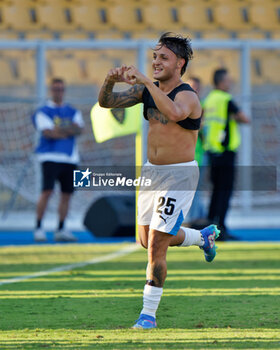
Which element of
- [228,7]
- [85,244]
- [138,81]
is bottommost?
[85,244]

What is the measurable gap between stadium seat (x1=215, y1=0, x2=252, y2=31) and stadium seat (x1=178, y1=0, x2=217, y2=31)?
14 cm

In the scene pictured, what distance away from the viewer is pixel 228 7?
53.1 ft

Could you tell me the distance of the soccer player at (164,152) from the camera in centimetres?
481

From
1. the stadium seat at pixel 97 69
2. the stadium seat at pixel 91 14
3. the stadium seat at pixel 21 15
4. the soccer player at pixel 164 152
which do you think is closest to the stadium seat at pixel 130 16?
the stadium seat at pixel 91 14

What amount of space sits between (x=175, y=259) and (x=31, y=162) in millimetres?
4436

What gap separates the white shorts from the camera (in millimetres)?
4832

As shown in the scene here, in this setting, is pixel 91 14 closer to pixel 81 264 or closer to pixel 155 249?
pixel 81 264

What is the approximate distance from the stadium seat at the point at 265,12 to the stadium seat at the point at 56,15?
364 cm

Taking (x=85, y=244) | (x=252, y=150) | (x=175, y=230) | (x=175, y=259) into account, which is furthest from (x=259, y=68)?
(x=175, y=230)

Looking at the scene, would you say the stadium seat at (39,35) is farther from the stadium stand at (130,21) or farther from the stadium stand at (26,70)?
the stadium stand at (26,70)

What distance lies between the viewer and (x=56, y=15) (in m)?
16.1

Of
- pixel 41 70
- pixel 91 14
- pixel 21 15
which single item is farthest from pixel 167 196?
pixel 91 14

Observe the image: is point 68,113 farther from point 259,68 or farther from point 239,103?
point 259,68

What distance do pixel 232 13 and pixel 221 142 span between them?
21.7 feet
